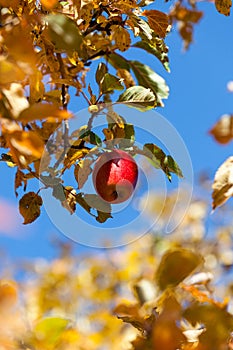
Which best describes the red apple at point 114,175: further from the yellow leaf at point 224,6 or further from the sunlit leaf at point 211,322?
the sunlit leaf at point 211,322

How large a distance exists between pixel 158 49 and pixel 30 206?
1.29ft

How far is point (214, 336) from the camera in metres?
0.68

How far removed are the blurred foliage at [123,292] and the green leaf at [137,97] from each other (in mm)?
310

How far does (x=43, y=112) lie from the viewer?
0.55 metres

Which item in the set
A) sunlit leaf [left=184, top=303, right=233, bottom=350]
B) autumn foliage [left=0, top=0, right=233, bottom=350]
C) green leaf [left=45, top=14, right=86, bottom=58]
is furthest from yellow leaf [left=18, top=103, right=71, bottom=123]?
sunlit leaf [left=184, top=303, right=233, bottom=350]

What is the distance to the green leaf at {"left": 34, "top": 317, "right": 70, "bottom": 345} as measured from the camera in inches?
31.7

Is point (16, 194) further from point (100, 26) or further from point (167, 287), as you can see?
point (167, 287)

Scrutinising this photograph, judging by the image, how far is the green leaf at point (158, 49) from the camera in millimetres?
1234

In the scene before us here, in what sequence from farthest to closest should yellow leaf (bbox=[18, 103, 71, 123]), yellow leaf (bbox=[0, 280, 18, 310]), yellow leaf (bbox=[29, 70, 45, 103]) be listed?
yellow leaf (bbox=[29, 70, 45, 103]), yellow leaf (bbox=[0, 280, 18, 310]), yellow leaf (bbox=[18, 103, 71, 123])

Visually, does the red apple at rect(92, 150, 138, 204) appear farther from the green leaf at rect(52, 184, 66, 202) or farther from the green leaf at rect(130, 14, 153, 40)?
the green leaf at rect(130, 14, 153, 40)

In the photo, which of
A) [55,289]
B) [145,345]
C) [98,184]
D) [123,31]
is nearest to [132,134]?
[98,184]

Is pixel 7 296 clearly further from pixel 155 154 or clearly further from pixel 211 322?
pixel 155 154

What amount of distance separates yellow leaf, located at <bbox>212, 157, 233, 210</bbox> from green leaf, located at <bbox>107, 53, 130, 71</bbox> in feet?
2.33

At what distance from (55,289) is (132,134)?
300 centimetres
